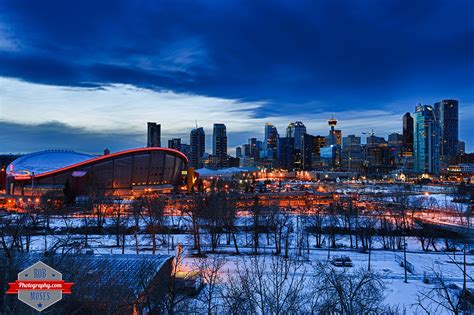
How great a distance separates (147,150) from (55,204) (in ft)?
87.9

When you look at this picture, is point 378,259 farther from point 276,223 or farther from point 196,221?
point 196,221

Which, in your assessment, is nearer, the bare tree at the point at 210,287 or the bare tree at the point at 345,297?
the bare tree at the point at 345,297

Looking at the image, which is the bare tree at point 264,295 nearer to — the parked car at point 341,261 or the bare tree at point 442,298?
the parked car at point 341,261

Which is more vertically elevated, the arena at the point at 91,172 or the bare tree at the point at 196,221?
the arena at the point at 91,172

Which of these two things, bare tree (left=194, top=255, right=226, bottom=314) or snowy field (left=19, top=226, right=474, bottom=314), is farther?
snowy field (left=19, top=226, right=474, bottom=314)

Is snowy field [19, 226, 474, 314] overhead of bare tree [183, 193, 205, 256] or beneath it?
beneath

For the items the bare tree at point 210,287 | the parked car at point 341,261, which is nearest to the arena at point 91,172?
the bare tree at point 210,287

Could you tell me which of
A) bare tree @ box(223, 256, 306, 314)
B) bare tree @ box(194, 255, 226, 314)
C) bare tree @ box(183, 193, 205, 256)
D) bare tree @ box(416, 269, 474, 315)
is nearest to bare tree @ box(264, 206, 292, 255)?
bare tree @ box(183, 193, 205, 256)

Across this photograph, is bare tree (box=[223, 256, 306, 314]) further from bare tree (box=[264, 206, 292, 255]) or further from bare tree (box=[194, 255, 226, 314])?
bare tree (box=[264, 206, 292, 255])

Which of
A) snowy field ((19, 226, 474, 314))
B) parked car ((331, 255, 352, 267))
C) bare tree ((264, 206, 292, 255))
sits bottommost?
snowy field ((19, 226, 474, 314))

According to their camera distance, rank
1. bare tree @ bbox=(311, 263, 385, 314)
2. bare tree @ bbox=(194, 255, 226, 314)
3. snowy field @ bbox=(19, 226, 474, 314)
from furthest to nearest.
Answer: snowy field @ bbox=(19, 226, 474, 314)
bare tree @ bbox=(194, 255, 226, 314)
bare tree @ bbox=(311, 263, 385, 314)

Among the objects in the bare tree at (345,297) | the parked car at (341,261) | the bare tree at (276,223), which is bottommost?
the parked car at (341,261)

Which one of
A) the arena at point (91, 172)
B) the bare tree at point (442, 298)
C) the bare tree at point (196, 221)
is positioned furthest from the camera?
the arena at point (91, 172)

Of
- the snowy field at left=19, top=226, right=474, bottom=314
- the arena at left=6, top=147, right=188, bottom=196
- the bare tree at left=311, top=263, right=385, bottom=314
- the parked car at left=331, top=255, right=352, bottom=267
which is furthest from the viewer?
the arena at left=6, top=147, right=188, bottom=196
